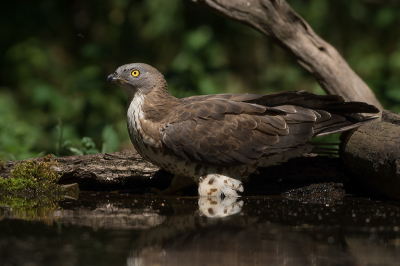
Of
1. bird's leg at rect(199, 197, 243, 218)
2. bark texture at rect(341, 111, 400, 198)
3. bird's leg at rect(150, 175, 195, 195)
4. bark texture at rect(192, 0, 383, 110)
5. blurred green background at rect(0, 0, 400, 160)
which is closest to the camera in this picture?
bird's leg at rect(199, 197, 243, 218)

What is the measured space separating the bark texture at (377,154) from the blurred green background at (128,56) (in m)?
2.20

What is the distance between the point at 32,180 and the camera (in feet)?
14.2

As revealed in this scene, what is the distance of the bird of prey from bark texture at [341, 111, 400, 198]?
0.15 m

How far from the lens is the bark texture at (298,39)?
5.18 metres

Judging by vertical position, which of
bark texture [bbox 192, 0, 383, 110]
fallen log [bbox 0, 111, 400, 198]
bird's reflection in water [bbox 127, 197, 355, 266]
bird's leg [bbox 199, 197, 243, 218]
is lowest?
bird's reflection in water [bbox 127, 197, 355, 266]

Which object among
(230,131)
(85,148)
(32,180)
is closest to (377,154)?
(230,131)

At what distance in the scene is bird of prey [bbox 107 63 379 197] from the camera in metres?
4.10

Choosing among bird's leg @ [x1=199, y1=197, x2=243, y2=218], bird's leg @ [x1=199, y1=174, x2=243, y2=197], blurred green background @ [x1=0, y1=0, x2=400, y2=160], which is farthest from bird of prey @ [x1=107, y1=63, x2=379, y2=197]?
blurred green background @ [x1=0, y1=0, x2=400, y2=160]

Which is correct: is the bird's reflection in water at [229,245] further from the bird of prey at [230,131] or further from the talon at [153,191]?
the talon at [153,191]

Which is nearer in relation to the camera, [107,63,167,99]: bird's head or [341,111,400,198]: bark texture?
[341,111,400,198]: bark texture

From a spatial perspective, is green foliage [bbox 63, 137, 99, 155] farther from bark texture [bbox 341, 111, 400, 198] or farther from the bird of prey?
bark texture [bbox 341, 111, 400, 198]

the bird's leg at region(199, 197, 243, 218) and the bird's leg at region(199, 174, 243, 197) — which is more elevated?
the bird's leg at region(199, 174, 243, 197)

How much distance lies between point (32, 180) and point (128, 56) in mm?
3477

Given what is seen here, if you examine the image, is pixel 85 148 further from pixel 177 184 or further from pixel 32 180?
pixel 177 184
